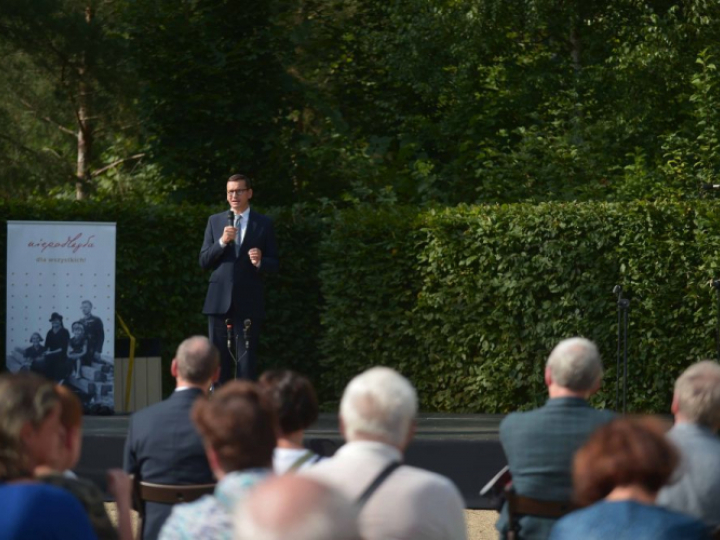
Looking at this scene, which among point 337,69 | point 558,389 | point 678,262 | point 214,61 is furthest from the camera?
point 337,69

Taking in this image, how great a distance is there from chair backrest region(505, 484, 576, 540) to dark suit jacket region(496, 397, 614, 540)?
0.05 feet

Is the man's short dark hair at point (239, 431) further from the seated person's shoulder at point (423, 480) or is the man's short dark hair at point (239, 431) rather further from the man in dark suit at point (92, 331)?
the man in dark suit at point (92, 331)

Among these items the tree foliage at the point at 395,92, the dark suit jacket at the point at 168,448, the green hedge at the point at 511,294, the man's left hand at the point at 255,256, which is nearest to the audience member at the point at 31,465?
the dark suit jacket at the point at 168,448

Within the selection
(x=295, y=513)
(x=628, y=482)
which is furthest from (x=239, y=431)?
(x=295, y=513)

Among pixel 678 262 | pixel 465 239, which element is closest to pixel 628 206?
pixel 678 262

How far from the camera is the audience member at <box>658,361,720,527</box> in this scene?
11.1 ft

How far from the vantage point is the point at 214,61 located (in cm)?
1314

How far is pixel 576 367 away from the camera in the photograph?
3.74 m

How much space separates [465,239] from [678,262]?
1667 mm

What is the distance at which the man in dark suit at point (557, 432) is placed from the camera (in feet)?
12.3

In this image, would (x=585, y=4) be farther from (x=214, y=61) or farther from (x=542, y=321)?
(x=542, y=321)

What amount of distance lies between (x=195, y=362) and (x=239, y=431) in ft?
4.69

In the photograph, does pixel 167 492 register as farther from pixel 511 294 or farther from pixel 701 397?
pixel 511 294

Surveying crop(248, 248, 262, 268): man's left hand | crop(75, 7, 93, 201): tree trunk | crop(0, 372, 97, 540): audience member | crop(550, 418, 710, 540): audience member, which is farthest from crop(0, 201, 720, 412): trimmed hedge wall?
crop(0, 372, 97, 540): audience member
